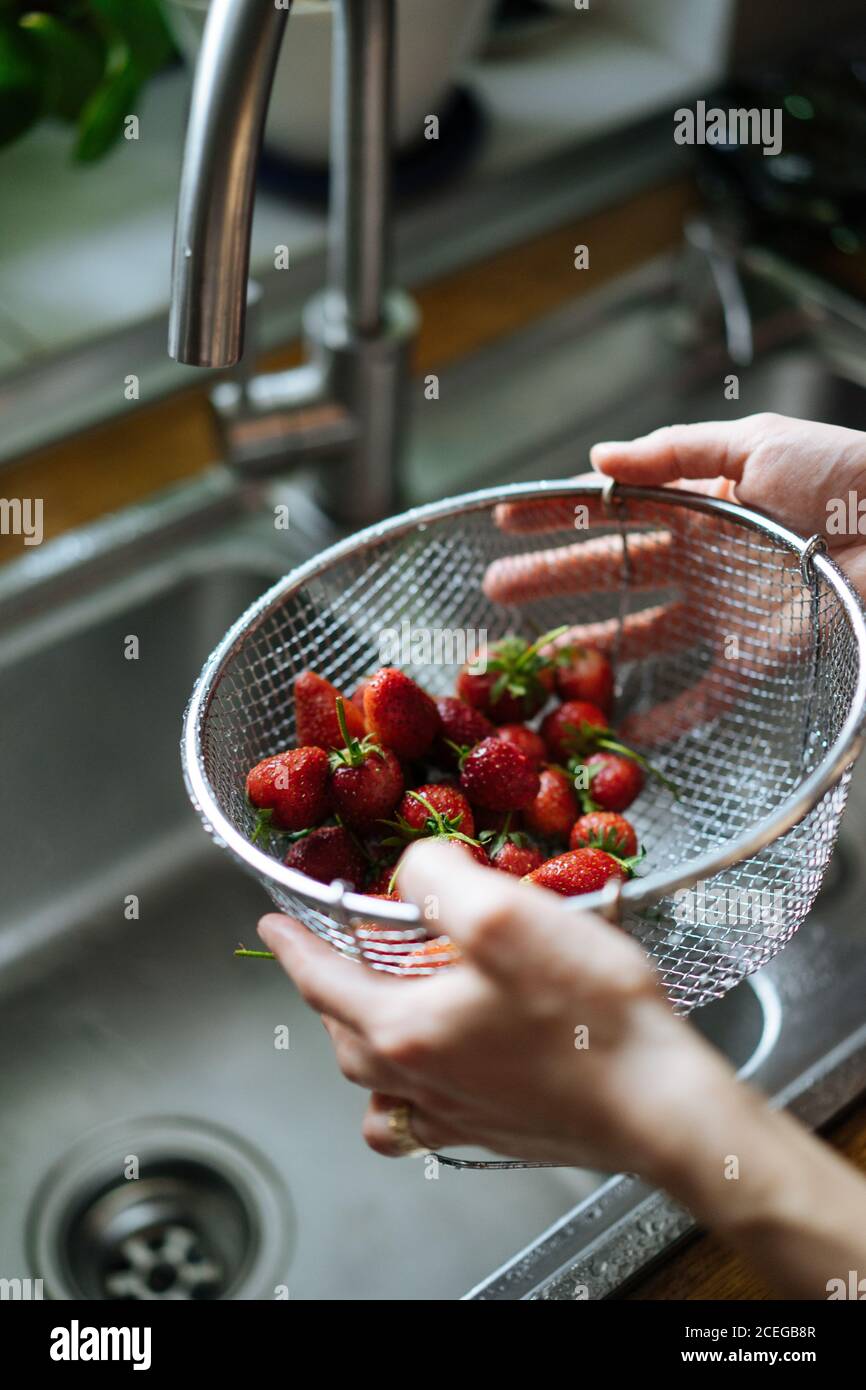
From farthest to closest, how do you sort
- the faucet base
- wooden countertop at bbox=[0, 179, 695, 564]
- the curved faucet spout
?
1. wooden countertop at bbox=[0, 179, 695, 564]
2. the faucet base
3. the curved faucet spout

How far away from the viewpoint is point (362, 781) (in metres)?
→ 0.63

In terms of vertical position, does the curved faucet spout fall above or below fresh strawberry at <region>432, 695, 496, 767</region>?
above

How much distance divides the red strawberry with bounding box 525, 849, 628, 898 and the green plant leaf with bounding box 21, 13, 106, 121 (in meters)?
0.69

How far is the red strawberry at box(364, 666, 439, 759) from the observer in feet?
2.12

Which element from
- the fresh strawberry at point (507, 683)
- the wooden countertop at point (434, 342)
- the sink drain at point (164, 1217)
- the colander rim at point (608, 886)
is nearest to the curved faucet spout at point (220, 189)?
the colander rim at point (608, 886)

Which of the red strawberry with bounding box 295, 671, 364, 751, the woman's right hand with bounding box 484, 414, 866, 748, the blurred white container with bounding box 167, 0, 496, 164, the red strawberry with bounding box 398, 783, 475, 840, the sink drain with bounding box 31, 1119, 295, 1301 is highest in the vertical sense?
the blurred white container with bounding box 167, 0, 496, 164

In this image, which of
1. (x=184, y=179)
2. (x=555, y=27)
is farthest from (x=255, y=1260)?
(x=555, y=27)

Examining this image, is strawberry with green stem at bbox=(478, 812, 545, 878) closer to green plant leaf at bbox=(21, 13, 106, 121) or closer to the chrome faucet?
the chrome faucet

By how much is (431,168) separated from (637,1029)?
0.88 meters

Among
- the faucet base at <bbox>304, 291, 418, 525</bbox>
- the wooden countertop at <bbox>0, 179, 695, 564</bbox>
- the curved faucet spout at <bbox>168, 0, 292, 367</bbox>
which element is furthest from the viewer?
the wooden countertop at <bbox>0, 179, 695, 564</bbox>

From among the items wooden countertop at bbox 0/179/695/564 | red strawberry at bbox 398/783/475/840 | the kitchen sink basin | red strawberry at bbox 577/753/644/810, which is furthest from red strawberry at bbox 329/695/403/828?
wooden countertop at bbox 0/179/695/564

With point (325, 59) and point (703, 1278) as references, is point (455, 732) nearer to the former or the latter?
point (703, 1278)

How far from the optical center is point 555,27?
4.51 ft

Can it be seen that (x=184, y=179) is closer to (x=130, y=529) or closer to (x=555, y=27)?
(x=130, y=529)
